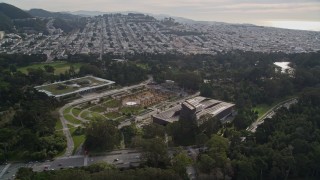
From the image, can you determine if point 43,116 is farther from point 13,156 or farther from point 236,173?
point 236,173

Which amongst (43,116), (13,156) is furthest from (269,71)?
(13,156)

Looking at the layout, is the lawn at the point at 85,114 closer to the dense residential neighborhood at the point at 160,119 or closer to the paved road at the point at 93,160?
the dense residential neighborhood at the point at 160,119

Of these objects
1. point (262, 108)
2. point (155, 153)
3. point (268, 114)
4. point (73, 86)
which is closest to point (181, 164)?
point (155, 153)

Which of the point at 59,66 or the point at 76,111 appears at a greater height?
the point at 59,66

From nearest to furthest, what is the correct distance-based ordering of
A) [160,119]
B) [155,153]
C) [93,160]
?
1. [155,153]
2. [93,160]
3. [160,119]

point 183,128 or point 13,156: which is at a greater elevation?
point 183,128

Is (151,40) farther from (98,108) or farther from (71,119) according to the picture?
(71,119)

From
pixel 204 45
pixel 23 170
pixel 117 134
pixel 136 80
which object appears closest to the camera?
pixel 23 170

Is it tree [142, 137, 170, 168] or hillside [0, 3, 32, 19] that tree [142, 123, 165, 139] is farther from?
hillside [0, 3, 32, 19]

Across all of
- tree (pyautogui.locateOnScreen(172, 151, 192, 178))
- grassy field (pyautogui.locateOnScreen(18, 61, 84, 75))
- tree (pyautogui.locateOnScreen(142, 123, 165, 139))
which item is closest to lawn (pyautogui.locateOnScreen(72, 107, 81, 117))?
tree (pyautogui.locateOnScreen(142, 123, 165, 139))
